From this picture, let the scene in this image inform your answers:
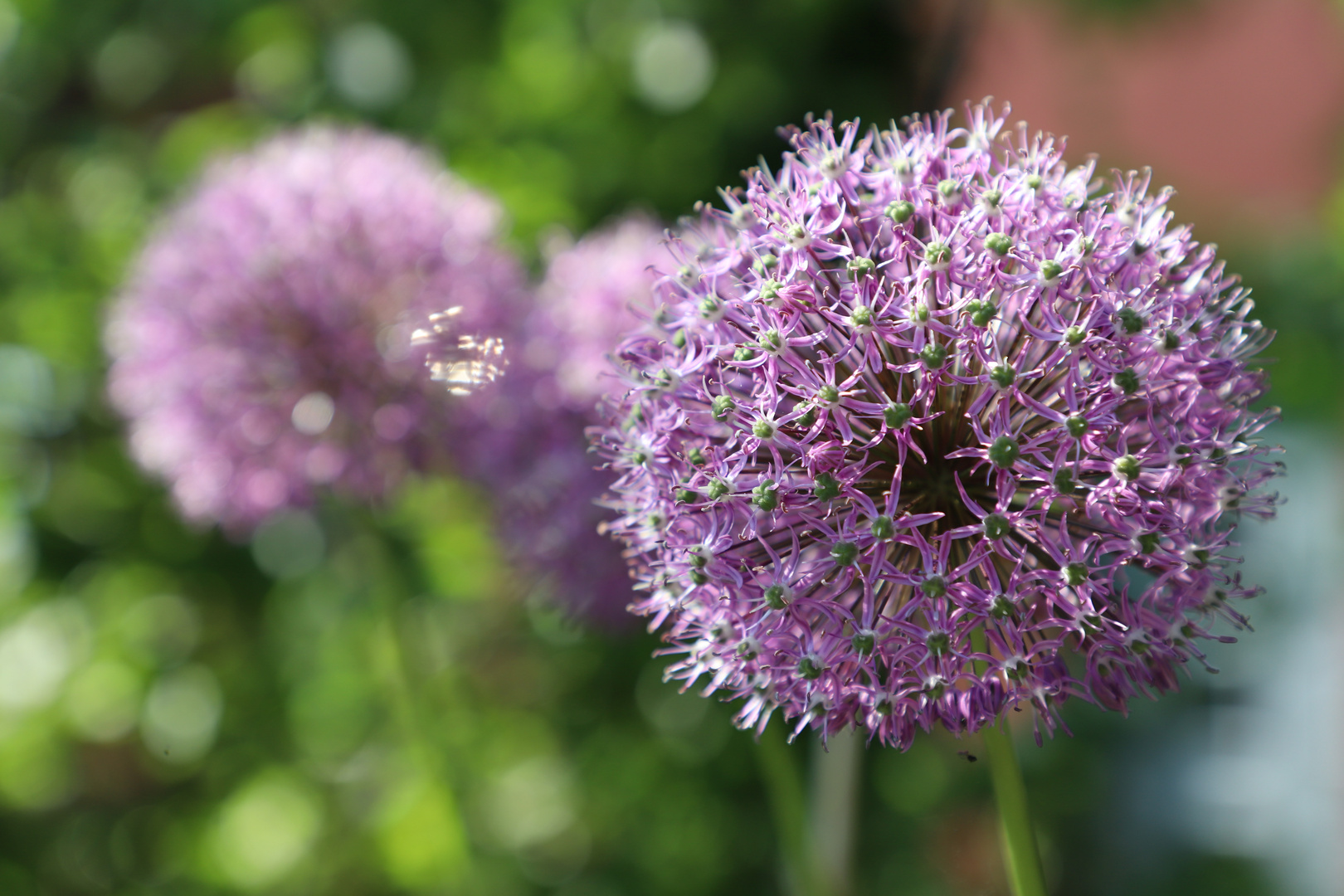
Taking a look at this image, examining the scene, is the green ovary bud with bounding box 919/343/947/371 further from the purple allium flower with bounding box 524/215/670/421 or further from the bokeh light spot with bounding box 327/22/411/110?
the bokeh light spot with bounding box 327/22/411/110

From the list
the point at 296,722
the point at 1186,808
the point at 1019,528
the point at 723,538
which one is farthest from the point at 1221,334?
the point at 1186,808

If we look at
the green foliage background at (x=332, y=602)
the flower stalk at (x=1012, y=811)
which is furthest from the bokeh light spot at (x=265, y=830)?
the flower stalk at (x=1012, y=811)

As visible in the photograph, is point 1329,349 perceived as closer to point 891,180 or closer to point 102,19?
point 891,180

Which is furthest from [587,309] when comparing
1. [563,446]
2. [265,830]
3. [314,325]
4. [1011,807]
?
[265,830]

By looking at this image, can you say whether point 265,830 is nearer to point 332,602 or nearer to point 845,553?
point 332,602

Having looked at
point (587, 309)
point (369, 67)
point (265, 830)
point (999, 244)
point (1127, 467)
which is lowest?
point (265, 830)

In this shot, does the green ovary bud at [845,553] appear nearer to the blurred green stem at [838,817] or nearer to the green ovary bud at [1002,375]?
the green ovary bud at [1002,375]

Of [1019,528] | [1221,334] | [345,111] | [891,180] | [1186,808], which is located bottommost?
[1186,808]
